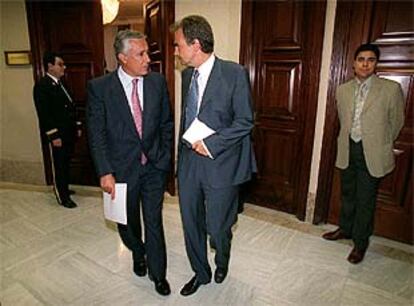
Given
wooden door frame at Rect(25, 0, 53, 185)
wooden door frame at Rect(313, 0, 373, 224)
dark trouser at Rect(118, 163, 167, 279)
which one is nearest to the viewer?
dark trouser at Rect(118, 163, 167, 279)

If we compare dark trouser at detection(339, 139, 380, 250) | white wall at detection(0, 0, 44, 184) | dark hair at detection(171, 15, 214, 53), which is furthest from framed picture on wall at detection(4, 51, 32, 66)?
dark trouser at detection(339, 139, 380, 250)

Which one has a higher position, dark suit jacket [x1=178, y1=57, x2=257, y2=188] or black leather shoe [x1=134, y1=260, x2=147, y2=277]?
dark suit jacket [x1=178, y1=57, x2=257, y2=188]

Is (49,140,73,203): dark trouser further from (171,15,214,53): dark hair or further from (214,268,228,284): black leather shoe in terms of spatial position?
(171,15,214,53): dark hair

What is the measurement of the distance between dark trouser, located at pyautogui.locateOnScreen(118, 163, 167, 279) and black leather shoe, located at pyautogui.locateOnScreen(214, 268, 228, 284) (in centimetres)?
34

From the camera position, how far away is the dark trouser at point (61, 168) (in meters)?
2.97

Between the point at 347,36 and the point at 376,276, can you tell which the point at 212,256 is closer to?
the point at 376,276

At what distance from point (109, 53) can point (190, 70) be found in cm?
658

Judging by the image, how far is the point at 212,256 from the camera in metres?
2.26

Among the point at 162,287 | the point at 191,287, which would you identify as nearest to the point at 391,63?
the point at 191,287

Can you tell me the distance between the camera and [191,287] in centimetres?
185

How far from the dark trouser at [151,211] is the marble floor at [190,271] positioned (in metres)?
0.22

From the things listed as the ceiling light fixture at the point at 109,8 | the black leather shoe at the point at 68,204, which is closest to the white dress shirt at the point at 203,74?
the black leather shoe at the point at 68,204

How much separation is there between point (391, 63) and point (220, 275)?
1911mm

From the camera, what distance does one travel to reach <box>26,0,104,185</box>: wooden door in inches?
128
